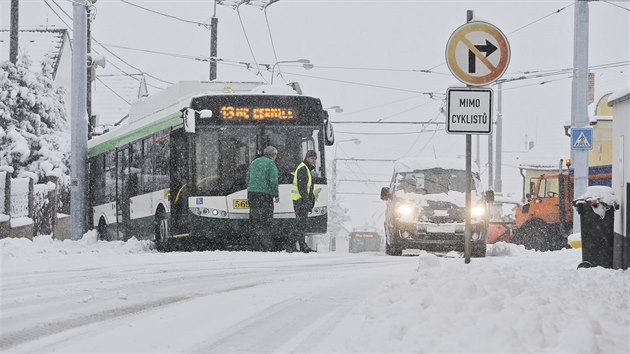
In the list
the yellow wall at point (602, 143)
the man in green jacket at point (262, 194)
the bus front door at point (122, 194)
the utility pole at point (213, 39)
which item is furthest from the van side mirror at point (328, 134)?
the yellow wall at point (602, 143)

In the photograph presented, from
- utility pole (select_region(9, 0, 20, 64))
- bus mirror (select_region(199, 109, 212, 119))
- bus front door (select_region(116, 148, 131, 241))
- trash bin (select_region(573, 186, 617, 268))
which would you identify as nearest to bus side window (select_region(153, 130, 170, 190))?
bus mirror (select_region(199, 109, 212, 119))

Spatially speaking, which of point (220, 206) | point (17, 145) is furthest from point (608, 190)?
point (17, 145)

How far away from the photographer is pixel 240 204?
714 inches

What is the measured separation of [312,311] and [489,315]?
6.47 ft

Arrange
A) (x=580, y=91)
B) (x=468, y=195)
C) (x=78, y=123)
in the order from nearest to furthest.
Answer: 1. (x=468, y=195)
2. (x=580, y=91)
3. (x=78, y=123)

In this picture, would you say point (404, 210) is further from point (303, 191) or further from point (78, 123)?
point (78, 123)

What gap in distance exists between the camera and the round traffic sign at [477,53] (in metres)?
10.6

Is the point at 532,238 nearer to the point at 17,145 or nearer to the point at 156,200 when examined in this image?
the point at 156,200

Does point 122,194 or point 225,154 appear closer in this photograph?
point 225,154

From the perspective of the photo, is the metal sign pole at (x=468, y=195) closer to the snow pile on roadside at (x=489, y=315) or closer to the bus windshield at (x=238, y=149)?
the snow pile on roadside at (x=489, y=315)

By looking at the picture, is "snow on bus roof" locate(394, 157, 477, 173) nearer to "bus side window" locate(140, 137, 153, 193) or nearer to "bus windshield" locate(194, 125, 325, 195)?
"bus windshield" locate(194, 125, 325, 195)

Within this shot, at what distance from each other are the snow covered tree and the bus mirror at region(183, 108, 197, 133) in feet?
46.3

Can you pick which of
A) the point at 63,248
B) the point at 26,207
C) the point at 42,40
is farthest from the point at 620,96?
the point at 42,40

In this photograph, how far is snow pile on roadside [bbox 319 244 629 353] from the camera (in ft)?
17.9
